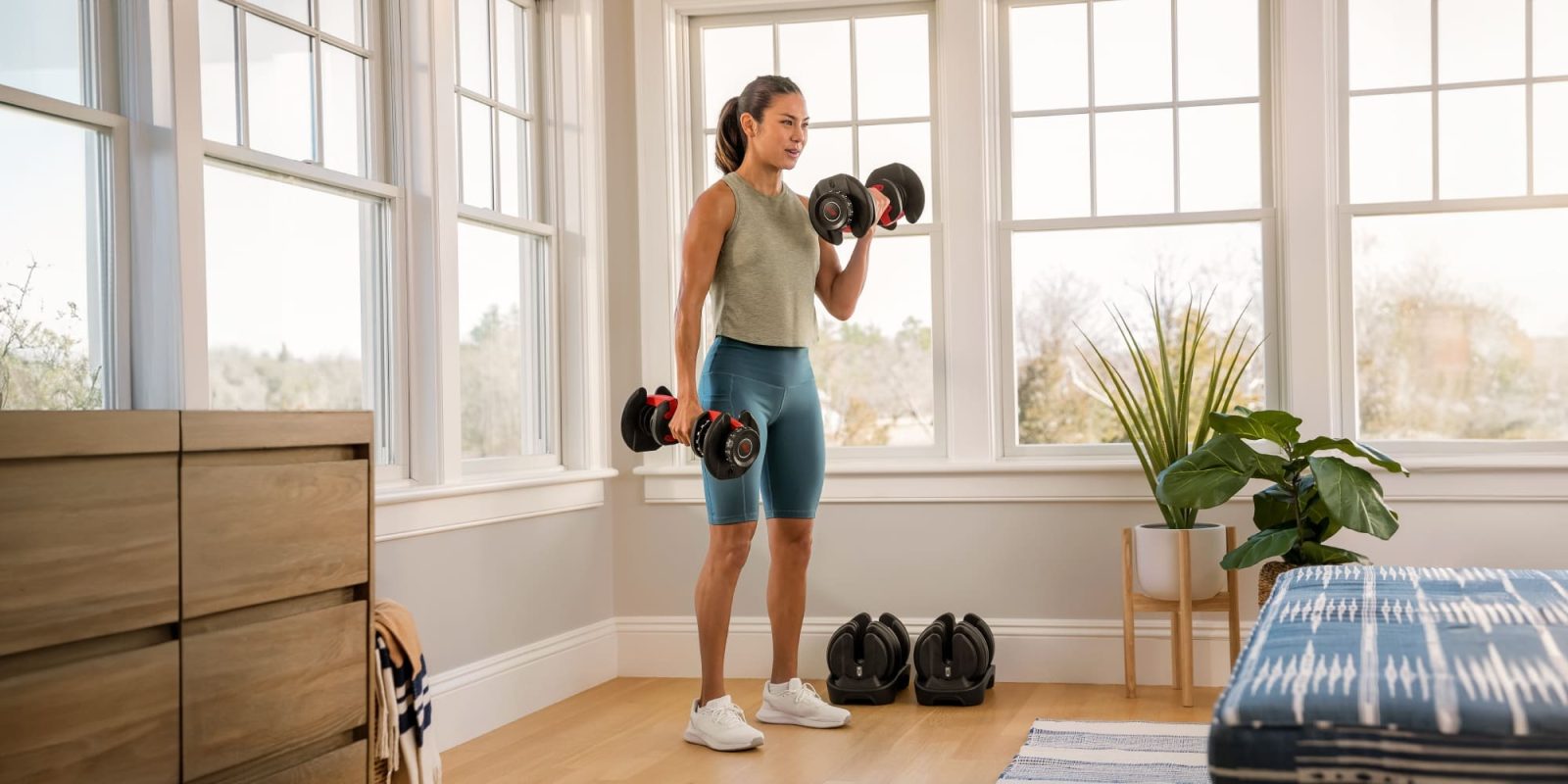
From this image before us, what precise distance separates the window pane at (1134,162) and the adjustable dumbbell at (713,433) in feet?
5.35

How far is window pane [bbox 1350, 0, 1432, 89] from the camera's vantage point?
13.5 ft

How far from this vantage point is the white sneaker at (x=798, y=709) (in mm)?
3629

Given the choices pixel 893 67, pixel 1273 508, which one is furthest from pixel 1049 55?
pixel 1273 508

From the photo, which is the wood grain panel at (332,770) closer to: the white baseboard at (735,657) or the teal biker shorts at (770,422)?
the white baseboard at (735,657)

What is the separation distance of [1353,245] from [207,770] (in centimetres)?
351

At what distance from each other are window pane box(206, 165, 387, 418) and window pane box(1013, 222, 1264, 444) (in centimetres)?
206

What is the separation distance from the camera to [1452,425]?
4.08 metres

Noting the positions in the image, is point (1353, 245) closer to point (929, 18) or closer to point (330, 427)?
point (929, 18)

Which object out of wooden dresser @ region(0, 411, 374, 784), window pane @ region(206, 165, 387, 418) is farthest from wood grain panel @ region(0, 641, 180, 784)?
window pane @ region(206, 165, 387, 418)

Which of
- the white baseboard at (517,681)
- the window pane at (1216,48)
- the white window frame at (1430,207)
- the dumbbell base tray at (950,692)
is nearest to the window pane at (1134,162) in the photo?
the window pane at (1216,48)

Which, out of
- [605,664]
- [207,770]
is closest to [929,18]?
[605,664]

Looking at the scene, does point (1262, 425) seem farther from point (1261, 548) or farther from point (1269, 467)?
point (1261, 548)

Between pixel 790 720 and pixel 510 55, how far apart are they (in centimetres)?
219

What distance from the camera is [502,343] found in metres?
4.05
